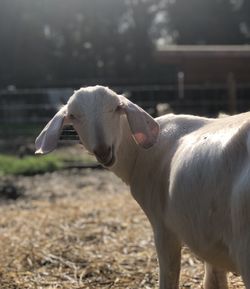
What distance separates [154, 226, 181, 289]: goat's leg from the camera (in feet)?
10.5

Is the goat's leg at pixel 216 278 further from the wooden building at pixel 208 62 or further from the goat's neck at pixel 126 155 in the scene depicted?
the wooden building at pixel 208 62

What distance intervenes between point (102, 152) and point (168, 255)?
2.37 feet

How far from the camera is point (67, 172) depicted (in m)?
10.8

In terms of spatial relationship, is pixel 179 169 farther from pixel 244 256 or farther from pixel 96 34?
pixel 96 34

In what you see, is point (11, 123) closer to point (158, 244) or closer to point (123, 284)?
point (123, 284)

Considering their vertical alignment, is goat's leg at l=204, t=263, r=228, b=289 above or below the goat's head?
below

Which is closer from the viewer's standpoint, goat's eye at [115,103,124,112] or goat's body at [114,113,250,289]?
goat's body at [114,113,250,289]

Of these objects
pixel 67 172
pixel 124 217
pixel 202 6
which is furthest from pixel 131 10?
pixel 124 217

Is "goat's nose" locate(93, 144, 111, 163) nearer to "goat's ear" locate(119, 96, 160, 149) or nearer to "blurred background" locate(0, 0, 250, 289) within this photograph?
"goat's ear" locate(119, 96, 160, 149)

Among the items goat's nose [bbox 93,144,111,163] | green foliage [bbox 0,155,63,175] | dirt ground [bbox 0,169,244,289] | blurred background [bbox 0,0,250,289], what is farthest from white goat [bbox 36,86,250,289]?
green foliage [bbox 0,155,63,175]

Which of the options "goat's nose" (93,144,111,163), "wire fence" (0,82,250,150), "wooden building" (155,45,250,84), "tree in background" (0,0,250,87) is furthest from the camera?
"tree in background" (0,0,250,87)

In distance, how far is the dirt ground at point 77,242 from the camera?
4586mm

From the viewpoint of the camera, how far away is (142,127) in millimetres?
3289

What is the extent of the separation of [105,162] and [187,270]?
1.81 meters
